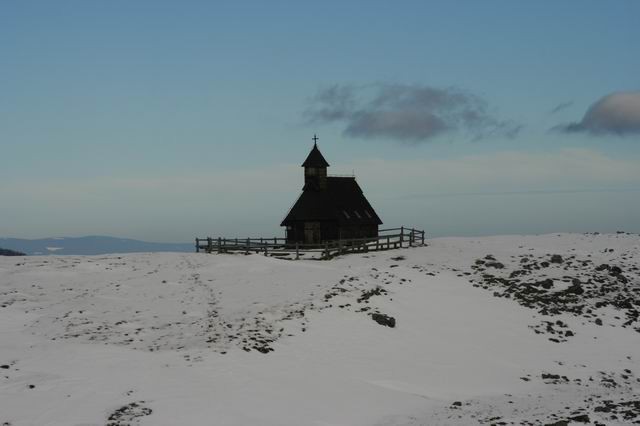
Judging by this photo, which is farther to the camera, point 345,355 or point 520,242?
point 520,242

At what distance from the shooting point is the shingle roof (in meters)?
47.5

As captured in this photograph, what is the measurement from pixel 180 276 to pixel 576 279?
24.2 meters

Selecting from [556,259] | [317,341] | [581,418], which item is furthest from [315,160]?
[581,418]

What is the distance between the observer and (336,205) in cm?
4856

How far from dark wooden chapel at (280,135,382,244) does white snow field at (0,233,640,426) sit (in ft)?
28.5

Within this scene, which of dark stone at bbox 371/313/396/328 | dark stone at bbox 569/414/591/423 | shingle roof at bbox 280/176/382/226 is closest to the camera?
dark stone at bbox 569/414/591/423

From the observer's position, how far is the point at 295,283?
30.5 meters

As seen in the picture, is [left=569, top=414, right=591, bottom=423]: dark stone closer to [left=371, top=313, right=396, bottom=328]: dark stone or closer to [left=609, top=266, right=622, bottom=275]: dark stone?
[left=371, top=313, right=396, bottom=328]: dark stone

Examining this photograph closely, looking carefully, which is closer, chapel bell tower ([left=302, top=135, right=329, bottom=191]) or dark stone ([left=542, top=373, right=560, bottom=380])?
dark stone ([left=542, top=373, right=560, bottom=380])

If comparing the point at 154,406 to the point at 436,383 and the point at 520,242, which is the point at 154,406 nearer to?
the point at 436,383

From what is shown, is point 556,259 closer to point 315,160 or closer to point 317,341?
point 315,160

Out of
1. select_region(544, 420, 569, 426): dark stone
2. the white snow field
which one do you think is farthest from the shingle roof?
select_region(544, 420, 569, 426): dark stone

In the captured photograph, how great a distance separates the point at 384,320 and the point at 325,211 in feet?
75.7

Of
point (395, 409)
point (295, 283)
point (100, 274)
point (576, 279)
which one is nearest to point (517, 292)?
point (576, 279)
